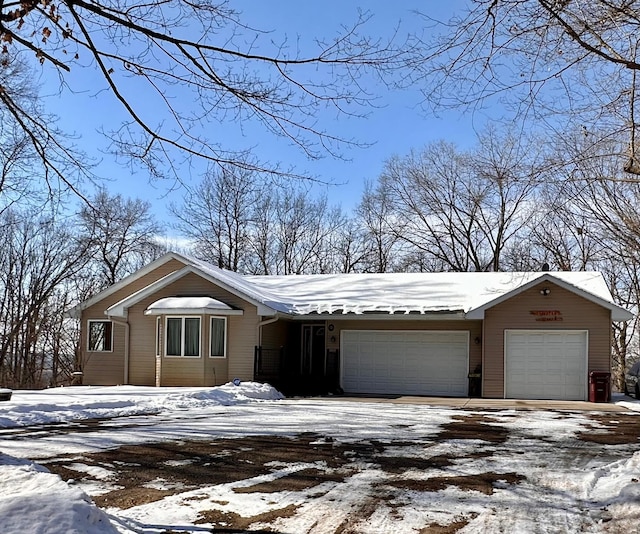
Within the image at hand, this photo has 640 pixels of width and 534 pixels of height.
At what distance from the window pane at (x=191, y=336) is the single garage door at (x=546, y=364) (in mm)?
9518

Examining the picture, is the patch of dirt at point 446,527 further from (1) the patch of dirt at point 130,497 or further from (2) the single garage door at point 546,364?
(2) the single garage door at point 546,364

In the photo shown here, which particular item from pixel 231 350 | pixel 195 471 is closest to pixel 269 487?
pixel 195 471

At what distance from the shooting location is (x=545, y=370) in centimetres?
2039

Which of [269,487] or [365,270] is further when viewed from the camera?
[365,270]

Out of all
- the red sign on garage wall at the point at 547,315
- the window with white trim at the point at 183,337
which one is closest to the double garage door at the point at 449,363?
the red sign on garage wall at the point at 547,315

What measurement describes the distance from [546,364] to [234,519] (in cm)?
1651

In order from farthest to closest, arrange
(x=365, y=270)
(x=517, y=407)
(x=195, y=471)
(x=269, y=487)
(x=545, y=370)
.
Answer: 1. (x=365, y=270)
2. (x=545, y=370)
3. (x=517, y=407)
4. (x=195, y=471)
5. (x=269, y=487)

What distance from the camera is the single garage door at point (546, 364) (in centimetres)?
2012

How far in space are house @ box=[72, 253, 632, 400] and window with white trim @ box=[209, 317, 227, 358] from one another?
33mm

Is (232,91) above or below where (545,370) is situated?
above

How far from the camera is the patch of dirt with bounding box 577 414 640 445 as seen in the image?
1105 cm

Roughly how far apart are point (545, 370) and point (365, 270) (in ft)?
68.6

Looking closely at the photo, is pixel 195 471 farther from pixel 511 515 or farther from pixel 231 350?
pixel 231 350

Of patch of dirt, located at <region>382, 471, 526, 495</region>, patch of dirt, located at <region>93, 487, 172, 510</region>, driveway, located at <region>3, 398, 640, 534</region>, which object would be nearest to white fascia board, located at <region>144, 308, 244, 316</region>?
driveway, located at <region>3, 398, 640, 534</region>
